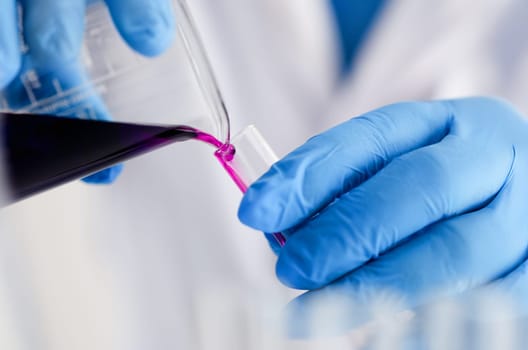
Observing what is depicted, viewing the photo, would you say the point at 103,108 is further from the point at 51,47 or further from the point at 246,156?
the point at 246,156

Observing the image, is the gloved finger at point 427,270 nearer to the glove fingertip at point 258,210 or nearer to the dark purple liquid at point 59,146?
the glove fingertip at point 258,210

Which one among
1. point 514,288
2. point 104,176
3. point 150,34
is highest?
point 150,34

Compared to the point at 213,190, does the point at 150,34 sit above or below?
above

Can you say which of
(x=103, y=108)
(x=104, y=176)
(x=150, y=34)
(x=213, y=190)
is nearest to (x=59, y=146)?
(x=103, y=108)

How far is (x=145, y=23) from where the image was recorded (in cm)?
88

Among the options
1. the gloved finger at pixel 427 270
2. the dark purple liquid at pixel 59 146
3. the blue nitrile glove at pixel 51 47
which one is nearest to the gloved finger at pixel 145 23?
the blue nitrile glove at pixel 51 47

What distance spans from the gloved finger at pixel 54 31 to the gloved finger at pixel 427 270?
1.48 ft

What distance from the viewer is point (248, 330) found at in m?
0.82

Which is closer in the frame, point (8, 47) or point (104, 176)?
point (8, 47)

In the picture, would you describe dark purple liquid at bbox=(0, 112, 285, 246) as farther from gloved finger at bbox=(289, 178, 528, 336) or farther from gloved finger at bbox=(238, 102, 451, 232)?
gloved finger at bbox=(289, 178, 528, 336)

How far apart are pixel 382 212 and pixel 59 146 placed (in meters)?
0.44

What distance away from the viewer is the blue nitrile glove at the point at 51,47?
31.2 inches

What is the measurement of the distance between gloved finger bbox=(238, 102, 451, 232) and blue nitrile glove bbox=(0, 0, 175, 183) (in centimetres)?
24

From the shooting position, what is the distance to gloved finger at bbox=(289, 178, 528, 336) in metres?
0.86
